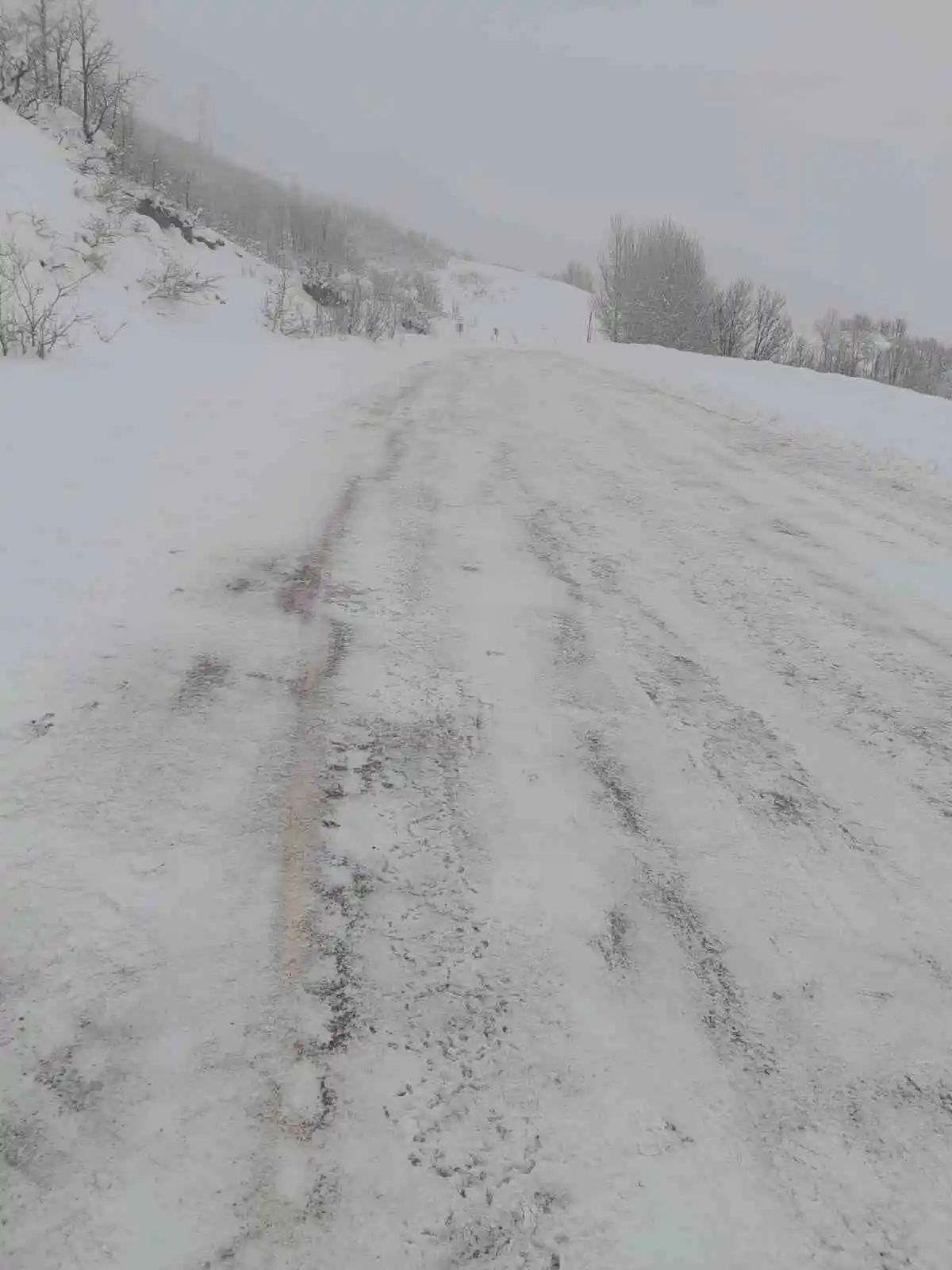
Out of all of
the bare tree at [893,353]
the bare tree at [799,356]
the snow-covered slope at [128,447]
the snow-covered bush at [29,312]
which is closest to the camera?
the snow-covered slope at [128,447]

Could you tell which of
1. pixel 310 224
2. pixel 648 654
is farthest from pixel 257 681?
pixel 310 224

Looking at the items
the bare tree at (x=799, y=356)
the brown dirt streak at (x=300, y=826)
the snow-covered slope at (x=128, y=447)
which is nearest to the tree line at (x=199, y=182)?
the snow-covered slope at (x=128, y=447)

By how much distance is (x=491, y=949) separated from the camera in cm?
167

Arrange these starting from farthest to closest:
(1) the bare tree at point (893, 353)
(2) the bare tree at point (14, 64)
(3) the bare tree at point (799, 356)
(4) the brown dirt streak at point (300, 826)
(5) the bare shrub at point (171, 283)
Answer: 1. (1) the bare tree at point (893, 353)
2. (3) the bare tree at point (799, 356)
3. (2) the bare tree at point (14, 64)
4. (5) the bare shrub at point (171, 283)
5. (4) the brown dirt streak at point (300, 826)

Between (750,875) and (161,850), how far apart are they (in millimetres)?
1520

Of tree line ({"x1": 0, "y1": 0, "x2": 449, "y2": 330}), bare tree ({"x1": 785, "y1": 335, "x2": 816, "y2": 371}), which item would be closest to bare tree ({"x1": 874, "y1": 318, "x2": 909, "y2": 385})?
bare tree ({"x1": 785, "y1": 335, "x2": 816, "y2": 371})

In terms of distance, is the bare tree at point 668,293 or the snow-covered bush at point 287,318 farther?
the bare tree at point 668,293

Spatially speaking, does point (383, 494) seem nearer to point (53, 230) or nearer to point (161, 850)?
point (161, 850)

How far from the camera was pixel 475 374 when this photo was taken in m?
9.59

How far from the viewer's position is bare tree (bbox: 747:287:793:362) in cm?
2000

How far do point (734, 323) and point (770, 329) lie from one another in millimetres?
959

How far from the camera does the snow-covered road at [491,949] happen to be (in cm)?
123

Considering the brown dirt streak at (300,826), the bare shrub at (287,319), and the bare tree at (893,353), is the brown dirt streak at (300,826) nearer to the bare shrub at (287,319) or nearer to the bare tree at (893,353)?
the bare shrub at (287,319)

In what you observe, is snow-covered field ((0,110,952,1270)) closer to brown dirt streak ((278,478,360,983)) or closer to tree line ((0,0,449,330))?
brown dirt streak ((278,478,360,983))
